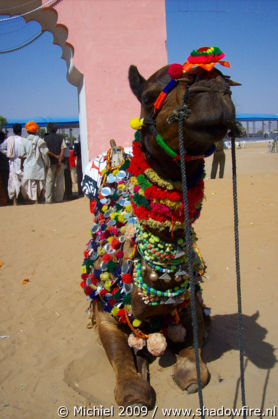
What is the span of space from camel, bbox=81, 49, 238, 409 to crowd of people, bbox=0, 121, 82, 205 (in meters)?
6.09

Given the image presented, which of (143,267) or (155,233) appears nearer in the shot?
→ (155,233)

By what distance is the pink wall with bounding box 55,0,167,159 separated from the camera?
27.6 ft

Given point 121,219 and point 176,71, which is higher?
point 176,71

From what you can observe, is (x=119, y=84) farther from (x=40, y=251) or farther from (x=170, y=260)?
(x=170, y=260)

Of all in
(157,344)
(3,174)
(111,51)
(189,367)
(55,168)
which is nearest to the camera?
(157,344)

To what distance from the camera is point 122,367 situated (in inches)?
104

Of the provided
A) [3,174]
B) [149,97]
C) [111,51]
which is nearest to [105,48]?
[111,51]

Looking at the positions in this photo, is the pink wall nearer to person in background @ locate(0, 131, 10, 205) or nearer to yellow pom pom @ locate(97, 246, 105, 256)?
person in background @ locate(0, 131, 10, 205)

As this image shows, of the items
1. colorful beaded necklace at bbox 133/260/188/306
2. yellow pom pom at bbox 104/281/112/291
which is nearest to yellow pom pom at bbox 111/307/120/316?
yellow pom pom at bbox 104/281/112/291

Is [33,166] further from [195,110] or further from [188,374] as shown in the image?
[195,110]

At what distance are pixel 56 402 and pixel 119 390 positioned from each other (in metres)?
0.51

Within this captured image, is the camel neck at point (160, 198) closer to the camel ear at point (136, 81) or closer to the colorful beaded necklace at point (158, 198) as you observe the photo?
the colorful beaded necklace at point (158, 198)

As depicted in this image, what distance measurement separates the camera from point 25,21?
828 centimetres

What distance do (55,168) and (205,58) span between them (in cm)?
814
